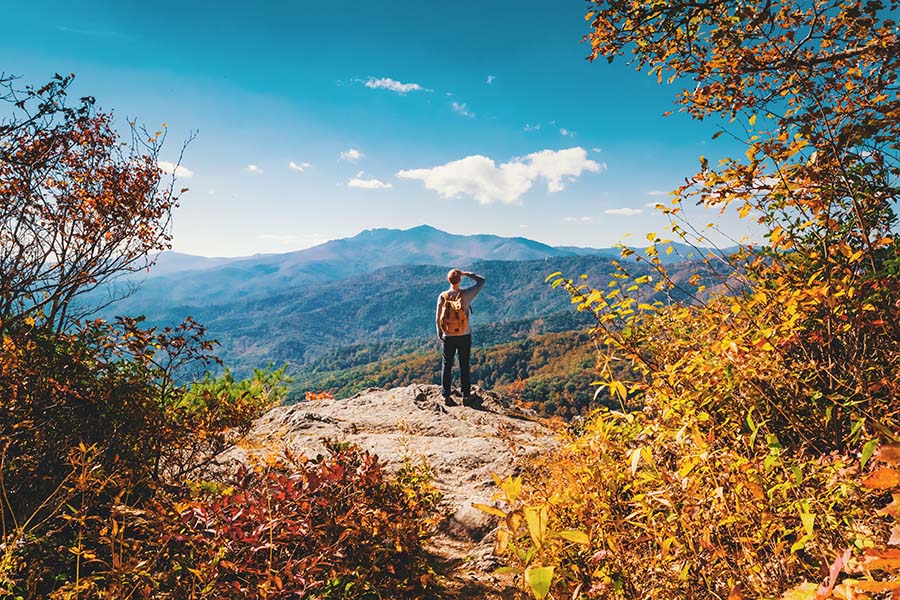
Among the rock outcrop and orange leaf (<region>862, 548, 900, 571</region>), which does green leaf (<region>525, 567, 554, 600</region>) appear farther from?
the rock outcrop

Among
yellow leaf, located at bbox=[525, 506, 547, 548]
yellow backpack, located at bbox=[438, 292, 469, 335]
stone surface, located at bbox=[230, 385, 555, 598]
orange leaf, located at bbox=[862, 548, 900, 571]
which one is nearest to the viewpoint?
orange leaf, located at bbox=[862, 548, 900, 571]

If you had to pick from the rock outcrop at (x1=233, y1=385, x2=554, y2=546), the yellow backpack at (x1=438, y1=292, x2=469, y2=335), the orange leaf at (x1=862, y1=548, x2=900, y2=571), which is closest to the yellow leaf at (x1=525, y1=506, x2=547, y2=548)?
the orange leaf at (x1=862, y1=548, x2=900, y2=571)

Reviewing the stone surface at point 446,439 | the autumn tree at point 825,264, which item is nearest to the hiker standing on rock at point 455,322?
the stone surface at point 446,439

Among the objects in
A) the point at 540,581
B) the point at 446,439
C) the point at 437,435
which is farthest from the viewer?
the point at 437,435

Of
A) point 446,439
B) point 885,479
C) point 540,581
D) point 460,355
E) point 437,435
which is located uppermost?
point 885,479

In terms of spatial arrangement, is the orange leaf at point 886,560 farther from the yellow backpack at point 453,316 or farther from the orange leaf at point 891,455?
the yellow backpack at point 453,316

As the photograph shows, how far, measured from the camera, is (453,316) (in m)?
8.01

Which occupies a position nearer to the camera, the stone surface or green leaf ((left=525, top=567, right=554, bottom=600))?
green leaf ((left=525, top=567, right=554, bottom=600))

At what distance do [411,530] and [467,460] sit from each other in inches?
92.4

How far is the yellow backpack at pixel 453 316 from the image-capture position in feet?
26.2

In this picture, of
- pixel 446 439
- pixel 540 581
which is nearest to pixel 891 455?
pixel 540 581

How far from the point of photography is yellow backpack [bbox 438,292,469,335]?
26.2 feet

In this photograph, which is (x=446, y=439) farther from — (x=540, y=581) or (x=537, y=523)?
(x=540, y=581)

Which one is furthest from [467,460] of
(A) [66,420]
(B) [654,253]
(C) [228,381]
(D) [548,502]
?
(C) [228,381]
